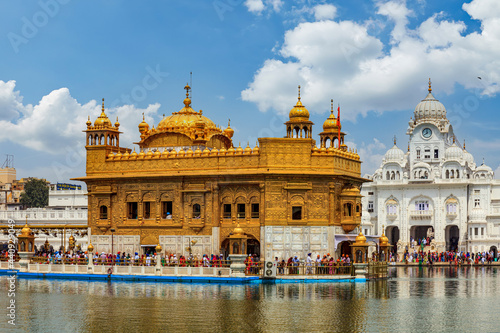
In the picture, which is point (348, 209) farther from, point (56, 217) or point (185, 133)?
point (56, 217)

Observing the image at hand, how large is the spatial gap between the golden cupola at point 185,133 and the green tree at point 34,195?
49.0 metres

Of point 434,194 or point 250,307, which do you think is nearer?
point 250,307

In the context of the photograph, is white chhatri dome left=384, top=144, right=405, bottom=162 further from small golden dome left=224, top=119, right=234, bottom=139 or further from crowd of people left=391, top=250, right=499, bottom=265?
small golden dome left=224, top=119, right=234, bottom=139

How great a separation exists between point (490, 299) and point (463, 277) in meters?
15.0

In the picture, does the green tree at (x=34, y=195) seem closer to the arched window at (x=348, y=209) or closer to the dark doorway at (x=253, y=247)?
the dark doorway at (x=253, y=247)

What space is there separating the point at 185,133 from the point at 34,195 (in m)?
52.5

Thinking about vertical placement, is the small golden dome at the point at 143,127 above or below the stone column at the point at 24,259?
above

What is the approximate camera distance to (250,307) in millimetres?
26797

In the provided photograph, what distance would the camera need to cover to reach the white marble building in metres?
75.9

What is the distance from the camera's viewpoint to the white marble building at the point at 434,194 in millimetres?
75875

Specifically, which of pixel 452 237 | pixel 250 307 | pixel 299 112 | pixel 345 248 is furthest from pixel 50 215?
pixel 250 307

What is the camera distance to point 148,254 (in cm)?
4284

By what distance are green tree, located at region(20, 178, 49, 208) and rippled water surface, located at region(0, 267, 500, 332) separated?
57.7 m

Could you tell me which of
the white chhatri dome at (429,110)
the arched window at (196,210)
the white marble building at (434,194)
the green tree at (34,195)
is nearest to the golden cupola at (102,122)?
the arched window at (196,210)
